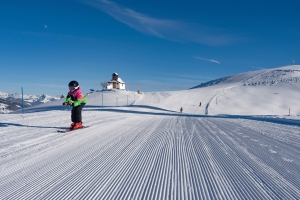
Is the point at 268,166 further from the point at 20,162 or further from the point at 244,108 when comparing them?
the point at 244,108

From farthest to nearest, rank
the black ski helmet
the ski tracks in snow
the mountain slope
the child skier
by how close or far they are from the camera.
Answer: the mountain slope < the child skier < the black ski helmet < the ski tracks in snow

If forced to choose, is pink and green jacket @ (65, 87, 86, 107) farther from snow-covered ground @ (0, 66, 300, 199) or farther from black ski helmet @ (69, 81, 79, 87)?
snow-covered ground @ (0, 66, 300, 199)

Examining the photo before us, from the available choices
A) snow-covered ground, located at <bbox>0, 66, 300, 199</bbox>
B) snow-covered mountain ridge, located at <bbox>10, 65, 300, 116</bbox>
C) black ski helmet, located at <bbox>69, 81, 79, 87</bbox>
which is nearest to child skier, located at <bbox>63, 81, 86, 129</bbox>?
black ski helmet, located at <bbox>69, 81, 79, 87</bbox>

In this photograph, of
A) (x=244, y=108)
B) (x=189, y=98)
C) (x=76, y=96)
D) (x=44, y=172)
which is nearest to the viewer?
(x=44, y=172)

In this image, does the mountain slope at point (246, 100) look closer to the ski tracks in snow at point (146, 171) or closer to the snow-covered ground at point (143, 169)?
the snow-covered ground at point (143, 169)

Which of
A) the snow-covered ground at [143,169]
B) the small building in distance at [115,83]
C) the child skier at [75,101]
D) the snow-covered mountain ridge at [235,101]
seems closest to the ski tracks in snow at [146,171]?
the snow-covered ground at [143,169]

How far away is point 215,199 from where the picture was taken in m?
3.01

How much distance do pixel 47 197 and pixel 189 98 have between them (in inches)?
2385

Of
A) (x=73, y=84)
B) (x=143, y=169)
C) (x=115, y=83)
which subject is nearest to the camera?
(x=143, y=169)

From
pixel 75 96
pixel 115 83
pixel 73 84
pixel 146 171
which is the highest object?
pixel 115 83

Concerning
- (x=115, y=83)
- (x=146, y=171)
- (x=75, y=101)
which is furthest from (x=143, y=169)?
(x=115, y=83)

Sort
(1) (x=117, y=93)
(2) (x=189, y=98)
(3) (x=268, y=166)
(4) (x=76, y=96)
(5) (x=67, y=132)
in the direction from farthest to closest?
(1) (x=117, y=93) → (2) (x=189, y=98) → (4) (x=76, y=96) → (5) (x=67, y=132) → (3) (x=268, y=166)

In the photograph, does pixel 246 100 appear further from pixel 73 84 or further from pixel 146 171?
pixel 146 171

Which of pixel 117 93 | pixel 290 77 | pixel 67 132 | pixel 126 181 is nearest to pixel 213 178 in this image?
pixel 126 181
